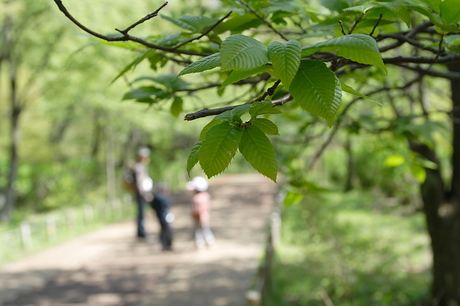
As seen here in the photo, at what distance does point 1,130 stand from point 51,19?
1022 cm

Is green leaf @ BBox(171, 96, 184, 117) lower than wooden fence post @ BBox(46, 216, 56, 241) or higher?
higher

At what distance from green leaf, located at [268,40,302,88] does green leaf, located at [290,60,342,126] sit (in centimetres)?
5

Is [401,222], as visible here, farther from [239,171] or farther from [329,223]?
[239,171]

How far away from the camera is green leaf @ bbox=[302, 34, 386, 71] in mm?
827

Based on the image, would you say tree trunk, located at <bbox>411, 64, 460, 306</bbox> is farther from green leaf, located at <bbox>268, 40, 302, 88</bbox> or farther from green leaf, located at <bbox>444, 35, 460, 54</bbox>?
green leaf, located at <bbox>268, 40, 302, 88</bbox>

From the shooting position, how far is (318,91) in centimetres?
82

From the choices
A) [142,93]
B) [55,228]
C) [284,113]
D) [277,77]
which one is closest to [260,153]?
[277,77]

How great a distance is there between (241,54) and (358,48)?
0.83 ft

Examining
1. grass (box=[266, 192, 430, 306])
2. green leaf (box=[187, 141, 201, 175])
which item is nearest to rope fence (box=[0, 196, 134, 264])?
grass (box=[266, 192, 430, 306])

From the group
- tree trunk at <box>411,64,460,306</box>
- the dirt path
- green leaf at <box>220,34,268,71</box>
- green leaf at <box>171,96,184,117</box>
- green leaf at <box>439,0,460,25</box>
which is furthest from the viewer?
the dirt path

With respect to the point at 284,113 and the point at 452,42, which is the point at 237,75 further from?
the point at 284,113

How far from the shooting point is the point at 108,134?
20.1 m

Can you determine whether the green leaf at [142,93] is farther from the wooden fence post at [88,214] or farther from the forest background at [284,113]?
the wooden fence post at [88,214]

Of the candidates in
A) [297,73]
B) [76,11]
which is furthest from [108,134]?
[297,73]
